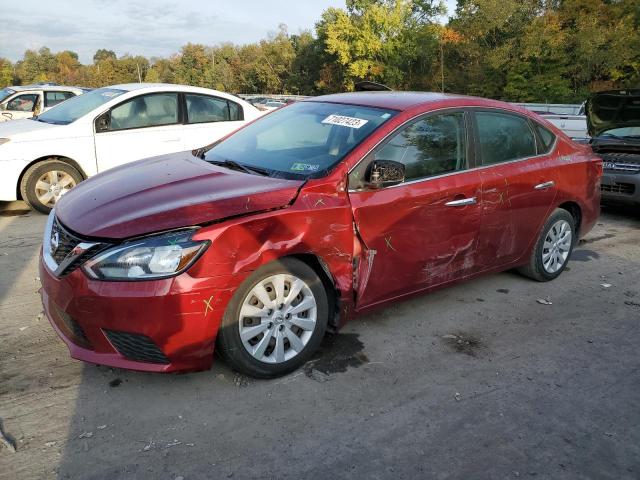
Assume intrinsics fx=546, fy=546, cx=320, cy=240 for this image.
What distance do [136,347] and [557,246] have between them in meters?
3.84

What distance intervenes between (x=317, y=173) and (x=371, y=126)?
0.58 metres

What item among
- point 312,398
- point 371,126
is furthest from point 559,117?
point 312,398

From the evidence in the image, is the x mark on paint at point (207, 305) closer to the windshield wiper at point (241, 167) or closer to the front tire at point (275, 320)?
the front tire at point (275, 320)

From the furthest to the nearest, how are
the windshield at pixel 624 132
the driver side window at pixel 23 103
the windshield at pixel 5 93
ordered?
1. the windshield at pixel 5 93
2. the driver side window at pixel 23 103
3. the windshield at pixel 624 132

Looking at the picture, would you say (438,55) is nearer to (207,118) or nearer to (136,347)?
(207,118)

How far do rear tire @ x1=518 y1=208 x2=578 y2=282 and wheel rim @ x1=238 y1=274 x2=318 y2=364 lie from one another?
249 centimetres

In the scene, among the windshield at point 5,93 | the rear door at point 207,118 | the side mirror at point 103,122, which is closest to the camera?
the side mirror at point 103,122

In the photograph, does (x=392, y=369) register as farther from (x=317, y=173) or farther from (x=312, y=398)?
(x=317, y=173)

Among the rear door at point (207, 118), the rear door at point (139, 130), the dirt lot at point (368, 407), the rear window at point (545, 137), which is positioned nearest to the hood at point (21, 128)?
the rear door at point (139, 130)

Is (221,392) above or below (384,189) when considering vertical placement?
below

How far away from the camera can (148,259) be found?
9.07ft

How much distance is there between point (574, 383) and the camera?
3.33 metres

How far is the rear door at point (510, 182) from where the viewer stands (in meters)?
4.14

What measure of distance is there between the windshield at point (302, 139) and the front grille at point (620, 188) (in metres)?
5.09
